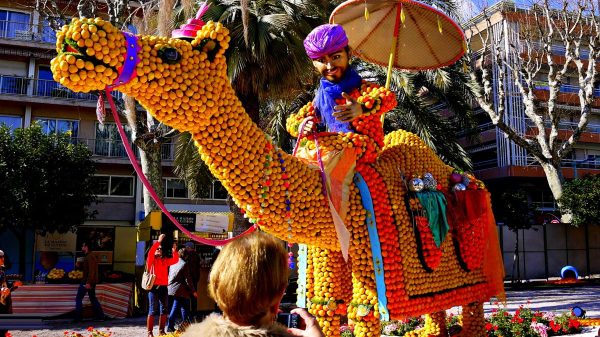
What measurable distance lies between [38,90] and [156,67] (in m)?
24.3

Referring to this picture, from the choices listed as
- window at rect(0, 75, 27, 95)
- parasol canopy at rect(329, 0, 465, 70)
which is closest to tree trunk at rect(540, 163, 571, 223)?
parasol canopy at rect(329, 0, 465, 70)

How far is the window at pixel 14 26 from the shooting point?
24.0 m

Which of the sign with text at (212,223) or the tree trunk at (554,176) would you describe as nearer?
the sign with text at (212,223)

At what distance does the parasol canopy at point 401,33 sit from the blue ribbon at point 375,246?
1523 mm

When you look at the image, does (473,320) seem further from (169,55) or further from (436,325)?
(169,55)

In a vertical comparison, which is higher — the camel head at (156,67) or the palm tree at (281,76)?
the palm tree at (281,76)

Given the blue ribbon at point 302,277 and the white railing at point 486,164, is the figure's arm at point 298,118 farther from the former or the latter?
the white railing at point 486,164

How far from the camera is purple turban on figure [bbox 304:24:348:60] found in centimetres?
413

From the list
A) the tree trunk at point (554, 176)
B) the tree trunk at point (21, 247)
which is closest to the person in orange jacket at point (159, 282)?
the tree trunk at point (21, 247)

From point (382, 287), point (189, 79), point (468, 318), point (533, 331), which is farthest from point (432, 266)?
point (533, 331)

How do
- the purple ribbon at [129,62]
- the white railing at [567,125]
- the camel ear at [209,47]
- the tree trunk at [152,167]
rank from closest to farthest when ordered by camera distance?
the purple ribbon at [129,62]
the camel ear at [209,47]
the tree trunk at [152,167]
the white railing at [567,125]

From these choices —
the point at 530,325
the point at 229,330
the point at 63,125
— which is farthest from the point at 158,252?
the point at 63,125

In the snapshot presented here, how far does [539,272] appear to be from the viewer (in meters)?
22.1

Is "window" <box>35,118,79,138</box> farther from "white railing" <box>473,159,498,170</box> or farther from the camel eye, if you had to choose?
the camel eye
